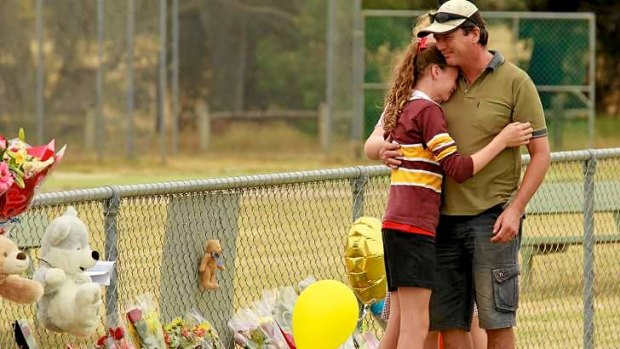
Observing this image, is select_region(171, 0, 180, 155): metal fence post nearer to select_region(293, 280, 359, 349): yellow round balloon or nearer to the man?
select_region(293, 280, 359, 349): yellow round balloon

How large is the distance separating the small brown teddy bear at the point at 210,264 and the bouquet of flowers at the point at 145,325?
0.50m

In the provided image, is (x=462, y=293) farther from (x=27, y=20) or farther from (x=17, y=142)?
(x=27, y=20)

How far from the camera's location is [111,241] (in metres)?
6.20

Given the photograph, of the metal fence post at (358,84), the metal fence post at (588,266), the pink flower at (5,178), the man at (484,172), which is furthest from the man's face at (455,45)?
the metal fence post at (358,84)

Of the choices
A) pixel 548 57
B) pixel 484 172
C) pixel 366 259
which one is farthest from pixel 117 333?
pixel 548 57

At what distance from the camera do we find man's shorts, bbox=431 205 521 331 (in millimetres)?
6168

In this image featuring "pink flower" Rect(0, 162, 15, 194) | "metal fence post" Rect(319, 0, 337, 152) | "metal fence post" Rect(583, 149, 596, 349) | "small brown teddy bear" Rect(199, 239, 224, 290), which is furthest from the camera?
"metal fence post" Rect(319, 0, 337, 152)

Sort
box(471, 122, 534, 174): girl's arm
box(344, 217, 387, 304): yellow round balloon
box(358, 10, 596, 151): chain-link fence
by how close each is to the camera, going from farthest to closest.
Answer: box(358, 10, 596, 151): chain-link fence → box(344, 217, 387, 304): yellow round balloon → box(471, 122, 534, 174): girl's arm

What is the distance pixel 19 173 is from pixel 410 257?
5.50 feet

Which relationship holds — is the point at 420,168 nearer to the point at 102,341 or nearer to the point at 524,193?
the point at 524,193

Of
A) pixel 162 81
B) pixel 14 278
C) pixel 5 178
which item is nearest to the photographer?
pixel 5 178

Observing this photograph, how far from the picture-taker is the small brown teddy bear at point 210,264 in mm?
6750

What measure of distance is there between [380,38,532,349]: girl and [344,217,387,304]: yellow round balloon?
68 centimetres

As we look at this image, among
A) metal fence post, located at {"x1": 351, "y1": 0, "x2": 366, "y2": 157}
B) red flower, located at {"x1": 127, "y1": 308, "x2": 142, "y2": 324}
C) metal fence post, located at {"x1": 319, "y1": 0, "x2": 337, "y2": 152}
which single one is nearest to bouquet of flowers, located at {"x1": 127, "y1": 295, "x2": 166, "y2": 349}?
red flower, located at {"x1": 127, "y1": 308, "x2": 142, "y2": 324}
